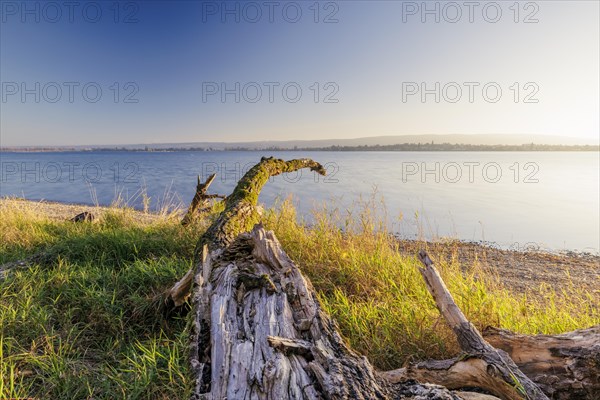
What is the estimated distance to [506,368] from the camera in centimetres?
190

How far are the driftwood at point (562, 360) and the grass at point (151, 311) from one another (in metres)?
0.53

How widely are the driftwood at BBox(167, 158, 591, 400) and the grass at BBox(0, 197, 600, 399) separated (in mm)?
566

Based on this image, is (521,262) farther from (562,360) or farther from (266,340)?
(266,340)

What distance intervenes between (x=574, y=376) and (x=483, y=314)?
110cm

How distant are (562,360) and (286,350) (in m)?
1.90

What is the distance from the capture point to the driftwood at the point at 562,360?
6.79ft

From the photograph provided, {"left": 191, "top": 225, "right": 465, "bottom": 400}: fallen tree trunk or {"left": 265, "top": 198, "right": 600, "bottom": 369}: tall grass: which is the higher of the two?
{"left": 191, "top": 225, "right": 465, "bottom": 400}: fallen tree trunk

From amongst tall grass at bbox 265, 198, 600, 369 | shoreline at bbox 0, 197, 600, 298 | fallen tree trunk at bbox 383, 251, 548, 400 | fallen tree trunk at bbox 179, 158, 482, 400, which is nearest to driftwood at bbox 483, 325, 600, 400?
fallen tree trunk at bbox 383, 251, 548, 400

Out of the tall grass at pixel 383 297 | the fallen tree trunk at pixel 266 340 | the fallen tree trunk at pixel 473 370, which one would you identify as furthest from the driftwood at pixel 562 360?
the fallen tree trunk at pixel 266 340

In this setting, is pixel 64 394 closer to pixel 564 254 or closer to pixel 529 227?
pixel 564 254

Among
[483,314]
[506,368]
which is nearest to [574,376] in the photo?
[506,368]

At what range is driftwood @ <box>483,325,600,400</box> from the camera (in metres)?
2.07

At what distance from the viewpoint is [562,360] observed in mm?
2172

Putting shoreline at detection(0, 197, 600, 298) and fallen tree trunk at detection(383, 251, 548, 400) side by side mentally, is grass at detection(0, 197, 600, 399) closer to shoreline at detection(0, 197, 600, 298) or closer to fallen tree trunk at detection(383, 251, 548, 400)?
fallen tree trunk at detection(383, 251, 548, 400)
